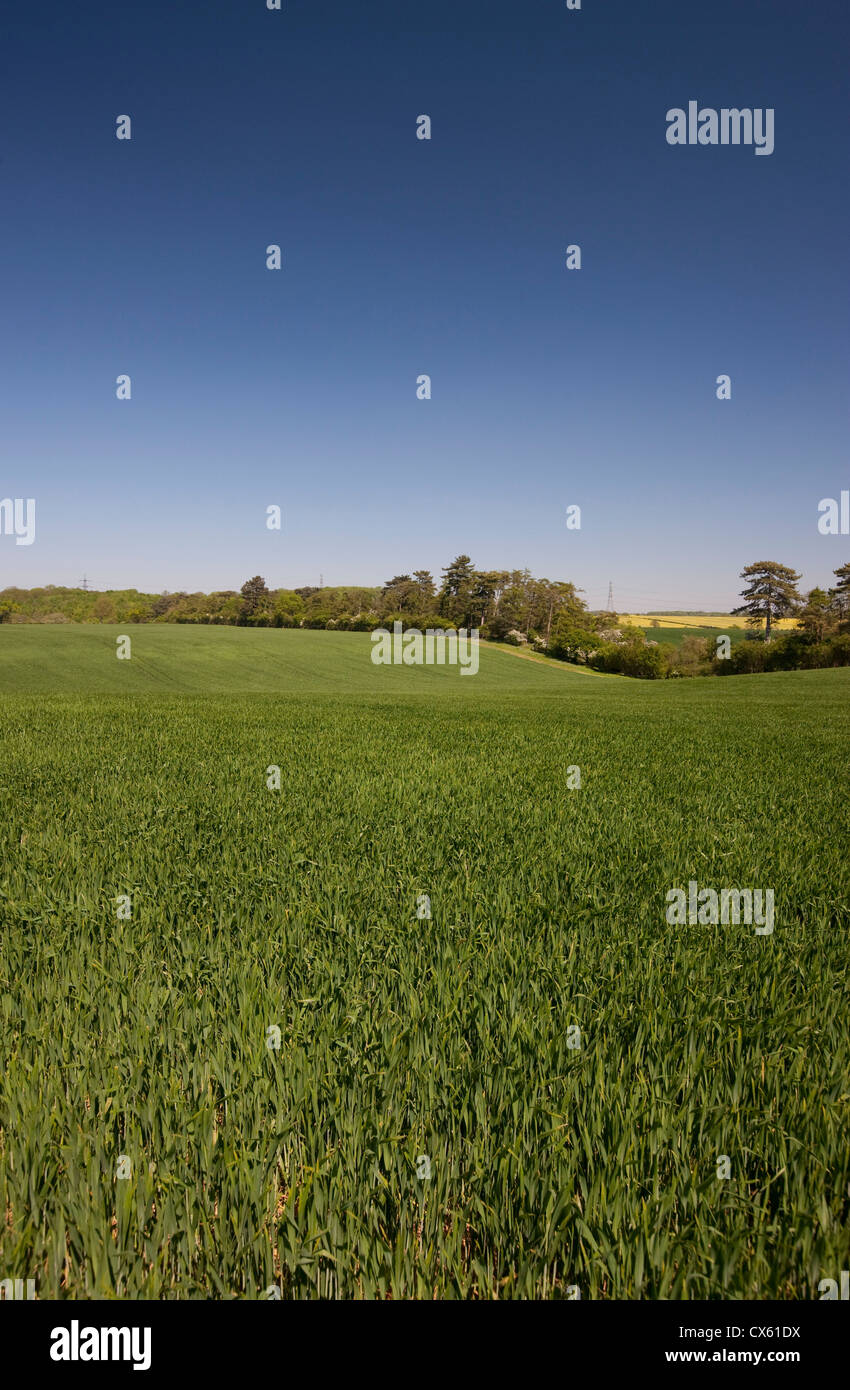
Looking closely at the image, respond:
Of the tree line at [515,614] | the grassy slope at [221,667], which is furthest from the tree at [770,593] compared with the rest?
the grassy slope at [221,667]

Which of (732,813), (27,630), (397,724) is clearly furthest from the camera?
(27,630)

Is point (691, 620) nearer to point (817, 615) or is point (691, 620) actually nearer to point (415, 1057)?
point (817, 615)

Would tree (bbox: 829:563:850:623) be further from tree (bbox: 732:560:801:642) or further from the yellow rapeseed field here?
the yellow rapeseed field

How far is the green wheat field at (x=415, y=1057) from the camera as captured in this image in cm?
202

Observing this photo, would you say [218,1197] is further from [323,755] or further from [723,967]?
[323,755]

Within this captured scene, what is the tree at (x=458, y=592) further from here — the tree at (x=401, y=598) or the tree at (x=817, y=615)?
the tree at (x=817, y=615)

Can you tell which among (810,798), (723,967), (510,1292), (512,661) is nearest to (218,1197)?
(510,1292)

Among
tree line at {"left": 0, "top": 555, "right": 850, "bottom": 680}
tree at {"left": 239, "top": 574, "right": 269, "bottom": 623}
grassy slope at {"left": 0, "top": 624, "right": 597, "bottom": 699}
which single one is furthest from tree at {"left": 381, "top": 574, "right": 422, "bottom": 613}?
grassy slope at {"left": 0, "top": 624, "right": 597, "bottom": 699}

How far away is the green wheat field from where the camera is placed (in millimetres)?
2016

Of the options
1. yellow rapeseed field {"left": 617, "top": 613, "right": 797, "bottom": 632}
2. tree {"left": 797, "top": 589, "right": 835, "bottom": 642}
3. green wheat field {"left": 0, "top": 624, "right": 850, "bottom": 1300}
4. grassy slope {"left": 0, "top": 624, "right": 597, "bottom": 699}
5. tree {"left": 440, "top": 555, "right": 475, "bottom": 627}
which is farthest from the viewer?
yellow rapeseed field {"left": 617, "top": 613, "right": 797, "bottom": 632}

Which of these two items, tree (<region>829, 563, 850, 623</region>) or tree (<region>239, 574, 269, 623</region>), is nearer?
tree (<region>829, 563, 850, 623</region>)

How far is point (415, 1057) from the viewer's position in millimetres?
2914
